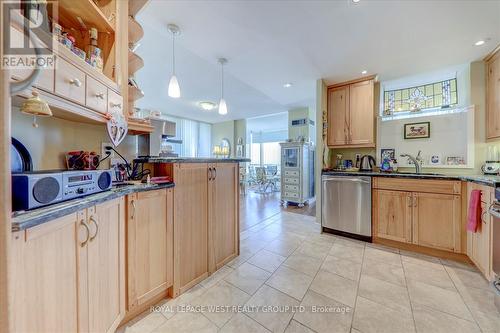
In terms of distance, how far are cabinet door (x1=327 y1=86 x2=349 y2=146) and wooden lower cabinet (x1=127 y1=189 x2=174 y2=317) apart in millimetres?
2816

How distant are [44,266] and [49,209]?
0.70 feet

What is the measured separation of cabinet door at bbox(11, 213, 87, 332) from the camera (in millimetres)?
655

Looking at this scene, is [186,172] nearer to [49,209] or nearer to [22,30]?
[49,209]

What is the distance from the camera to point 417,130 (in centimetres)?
285

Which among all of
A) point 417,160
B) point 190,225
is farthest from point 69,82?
point 417,160

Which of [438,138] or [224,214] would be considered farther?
[438,138]

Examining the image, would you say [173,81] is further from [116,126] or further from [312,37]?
[312,37]

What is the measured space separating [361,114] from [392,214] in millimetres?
1545

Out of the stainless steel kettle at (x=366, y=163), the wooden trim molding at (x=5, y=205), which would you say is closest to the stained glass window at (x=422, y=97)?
the stainless steel kettle at (x=366, y=163)

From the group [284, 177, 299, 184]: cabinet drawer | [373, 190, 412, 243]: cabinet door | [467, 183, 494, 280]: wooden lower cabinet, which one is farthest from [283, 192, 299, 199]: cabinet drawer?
[467, 183, 494, 280]: wooden lower cabinet

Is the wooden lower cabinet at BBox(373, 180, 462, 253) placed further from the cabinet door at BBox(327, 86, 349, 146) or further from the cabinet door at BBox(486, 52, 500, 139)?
the cabinet door at BBox(327, 86, 349, 146)

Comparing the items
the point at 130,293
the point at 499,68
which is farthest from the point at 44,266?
the point at 499,68

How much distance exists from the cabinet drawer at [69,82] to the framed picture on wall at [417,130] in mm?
3765

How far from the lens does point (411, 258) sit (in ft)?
7.25
